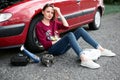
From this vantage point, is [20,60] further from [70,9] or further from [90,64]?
[70,9]

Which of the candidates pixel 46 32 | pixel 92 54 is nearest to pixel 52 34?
pixel 46 32

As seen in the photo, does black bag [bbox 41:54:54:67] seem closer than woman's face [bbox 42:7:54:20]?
Yes

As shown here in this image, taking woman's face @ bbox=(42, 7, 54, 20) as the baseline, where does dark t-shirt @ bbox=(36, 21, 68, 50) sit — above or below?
below

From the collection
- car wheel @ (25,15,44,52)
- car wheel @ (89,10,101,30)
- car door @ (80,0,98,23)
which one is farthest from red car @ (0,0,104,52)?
car wheel @ (89,10,101,30)

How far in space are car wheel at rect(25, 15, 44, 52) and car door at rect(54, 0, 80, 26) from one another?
0.75m

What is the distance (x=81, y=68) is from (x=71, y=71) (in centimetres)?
21

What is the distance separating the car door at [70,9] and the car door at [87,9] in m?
0.31

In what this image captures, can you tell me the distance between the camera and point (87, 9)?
8164mm

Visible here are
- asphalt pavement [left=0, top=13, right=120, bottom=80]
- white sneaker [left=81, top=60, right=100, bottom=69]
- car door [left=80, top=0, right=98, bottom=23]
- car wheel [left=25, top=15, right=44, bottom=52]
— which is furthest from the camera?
car door [left=80, top=0, right=98, bottom=23]

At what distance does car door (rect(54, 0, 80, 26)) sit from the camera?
694 centimetres

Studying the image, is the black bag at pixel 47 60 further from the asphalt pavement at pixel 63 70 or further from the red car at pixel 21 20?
the red car at pixel 21 20

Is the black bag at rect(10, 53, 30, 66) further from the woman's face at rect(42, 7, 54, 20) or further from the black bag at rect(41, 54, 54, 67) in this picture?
the woman's face at rect(42, 7, 54, 20)

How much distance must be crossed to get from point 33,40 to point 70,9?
→ 1.43m

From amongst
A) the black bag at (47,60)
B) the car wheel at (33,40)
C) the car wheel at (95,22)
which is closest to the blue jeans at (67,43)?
the black bag at (47,60)
